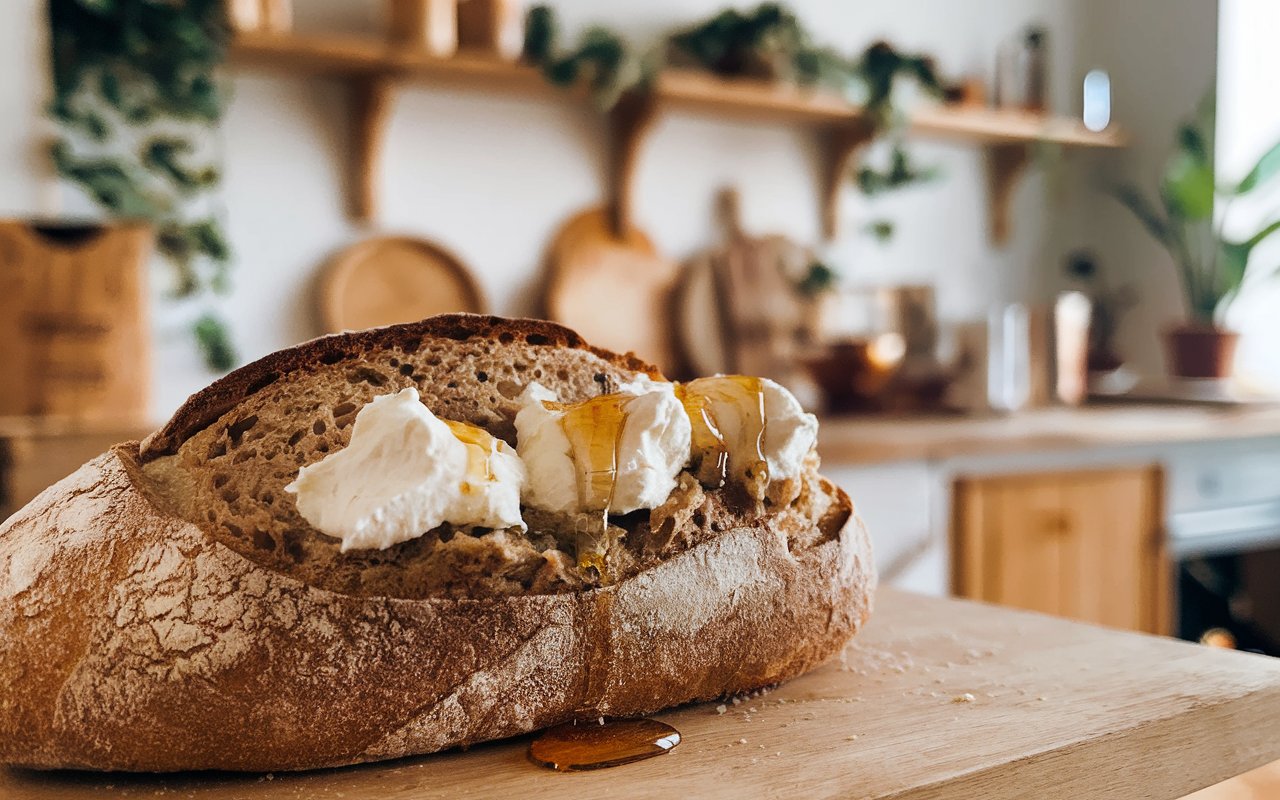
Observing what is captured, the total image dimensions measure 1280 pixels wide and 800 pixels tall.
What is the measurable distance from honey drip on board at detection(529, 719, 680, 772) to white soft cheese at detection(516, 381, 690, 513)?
0.15 meters

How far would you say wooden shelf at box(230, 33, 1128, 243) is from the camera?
2.12 metres

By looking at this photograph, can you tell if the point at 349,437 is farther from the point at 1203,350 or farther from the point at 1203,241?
the point at 1203,241

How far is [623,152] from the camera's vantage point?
8.71 ft

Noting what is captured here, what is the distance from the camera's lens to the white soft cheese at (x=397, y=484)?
0.69m

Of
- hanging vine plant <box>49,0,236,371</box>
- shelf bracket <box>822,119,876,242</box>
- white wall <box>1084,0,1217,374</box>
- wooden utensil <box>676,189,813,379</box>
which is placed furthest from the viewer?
white wall <box>1084,0,1217,374</box>

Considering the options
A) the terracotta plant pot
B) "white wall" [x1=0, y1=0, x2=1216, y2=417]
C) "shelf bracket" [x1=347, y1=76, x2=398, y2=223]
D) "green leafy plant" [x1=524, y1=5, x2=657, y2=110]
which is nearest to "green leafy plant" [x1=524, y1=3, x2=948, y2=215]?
"green leafy plant" [x1=524, y1=5, x2=657, y2=110]

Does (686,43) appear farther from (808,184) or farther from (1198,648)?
(1198,648)

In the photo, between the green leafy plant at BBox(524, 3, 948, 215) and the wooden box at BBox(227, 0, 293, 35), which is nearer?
the wooden box at BBox(227, 0, 293, 35)

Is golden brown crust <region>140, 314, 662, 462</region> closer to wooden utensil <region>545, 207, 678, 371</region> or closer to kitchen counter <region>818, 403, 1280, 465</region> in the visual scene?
kitchen counter <region>818, 403, 1280, 465</region>

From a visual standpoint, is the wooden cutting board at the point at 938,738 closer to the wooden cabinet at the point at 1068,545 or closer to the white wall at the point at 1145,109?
the wooden cabinet at the point at 1068,545

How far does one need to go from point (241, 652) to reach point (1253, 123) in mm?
3738

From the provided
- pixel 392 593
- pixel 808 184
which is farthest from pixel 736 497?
pixel 808 184

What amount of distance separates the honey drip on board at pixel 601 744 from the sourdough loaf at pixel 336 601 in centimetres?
1

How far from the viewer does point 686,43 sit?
8.75 feet
